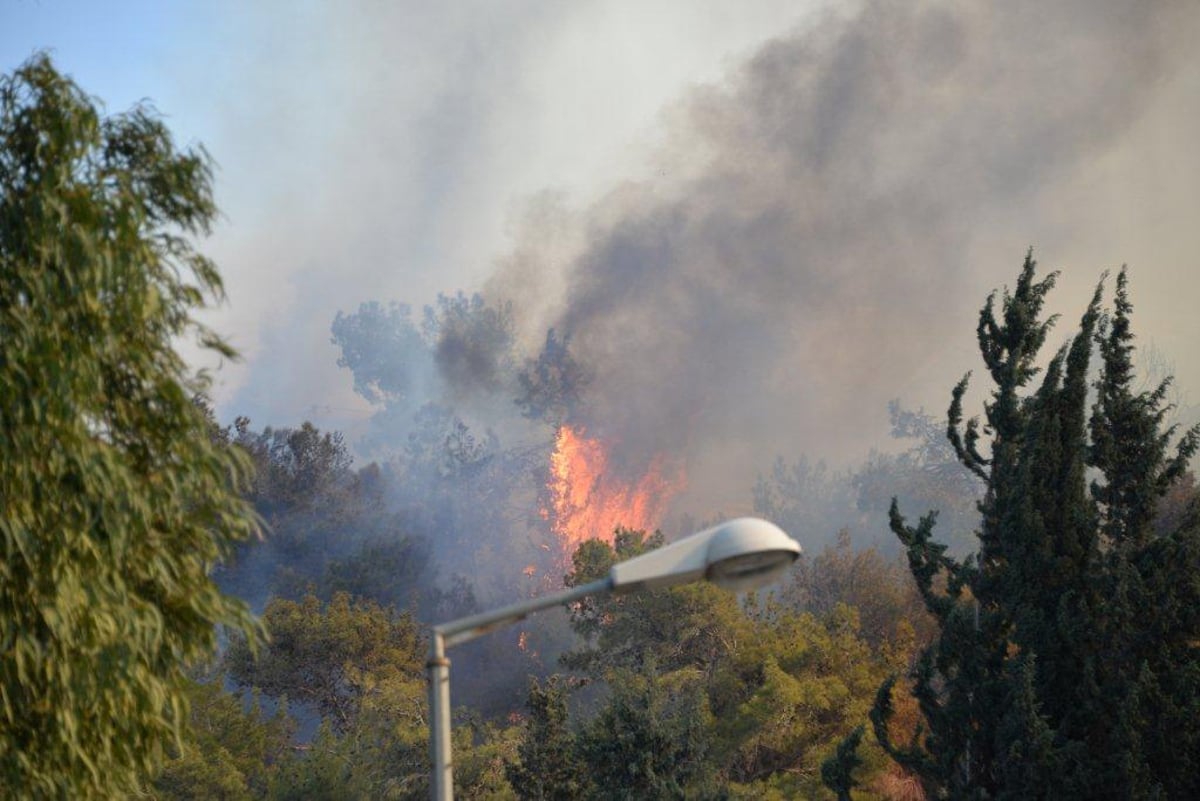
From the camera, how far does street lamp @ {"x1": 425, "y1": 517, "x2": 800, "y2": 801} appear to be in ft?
19.9

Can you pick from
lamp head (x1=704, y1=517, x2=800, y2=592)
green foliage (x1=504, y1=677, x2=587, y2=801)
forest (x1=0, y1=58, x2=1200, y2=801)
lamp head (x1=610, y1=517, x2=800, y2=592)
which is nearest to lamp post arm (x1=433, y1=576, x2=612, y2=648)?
lamp head (x1=610, y1=517, x2=800, y2=592)

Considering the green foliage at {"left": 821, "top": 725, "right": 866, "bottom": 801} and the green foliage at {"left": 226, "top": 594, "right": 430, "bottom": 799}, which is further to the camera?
the green foliage at {"left": 226, "top": 594, "right": 430, "bottom": 799}

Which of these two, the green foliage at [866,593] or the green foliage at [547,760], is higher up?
the green foliage at [866,593]

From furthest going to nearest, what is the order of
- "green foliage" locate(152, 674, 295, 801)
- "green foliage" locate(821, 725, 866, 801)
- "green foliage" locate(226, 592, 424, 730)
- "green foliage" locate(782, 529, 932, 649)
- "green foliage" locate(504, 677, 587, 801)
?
"green foliage" locate(782, 529, 932, 649) < "green foliage" locate(226, 592, 424, 730) < "green foliage" locate(152, 674, 295, 801) < "green foliage" locate(504, 677, 587, 801) < "green foliage" locate(821, 725, 866, 801)

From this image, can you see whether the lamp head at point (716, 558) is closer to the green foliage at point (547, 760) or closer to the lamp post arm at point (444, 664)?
the lamp post arm at point (444, 664)

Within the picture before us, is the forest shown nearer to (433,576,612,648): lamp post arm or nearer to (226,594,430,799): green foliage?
(226,594,430,799): green foliage

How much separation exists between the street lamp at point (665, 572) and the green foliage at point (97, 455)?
137 inches

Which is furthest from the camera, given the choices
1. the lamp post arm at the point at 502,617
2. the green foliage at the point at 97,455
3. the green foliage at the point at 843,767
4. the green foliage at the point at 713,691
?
the green foliage at the point at 713,691

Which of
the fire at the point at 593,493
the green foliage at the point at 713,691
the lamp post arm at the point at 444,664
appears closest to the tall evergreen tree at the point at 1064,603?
the green foliage at the point at 713,691

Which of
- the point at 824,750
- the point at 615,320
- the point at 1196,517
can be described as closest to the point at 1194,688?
the point at 1196,517

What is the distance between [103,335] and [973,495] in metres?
88.2

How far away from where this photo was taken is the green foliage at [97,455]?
8.48m

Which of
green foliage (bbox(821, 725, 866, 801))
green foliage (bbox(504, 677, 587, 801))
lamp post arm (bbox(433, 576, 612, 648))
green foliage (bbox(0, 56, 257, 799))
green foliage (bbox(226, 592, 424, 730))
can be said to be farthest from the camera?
green foliage (bbox(226, 592, 424, 730))

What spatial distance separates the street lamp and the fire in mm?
78704
